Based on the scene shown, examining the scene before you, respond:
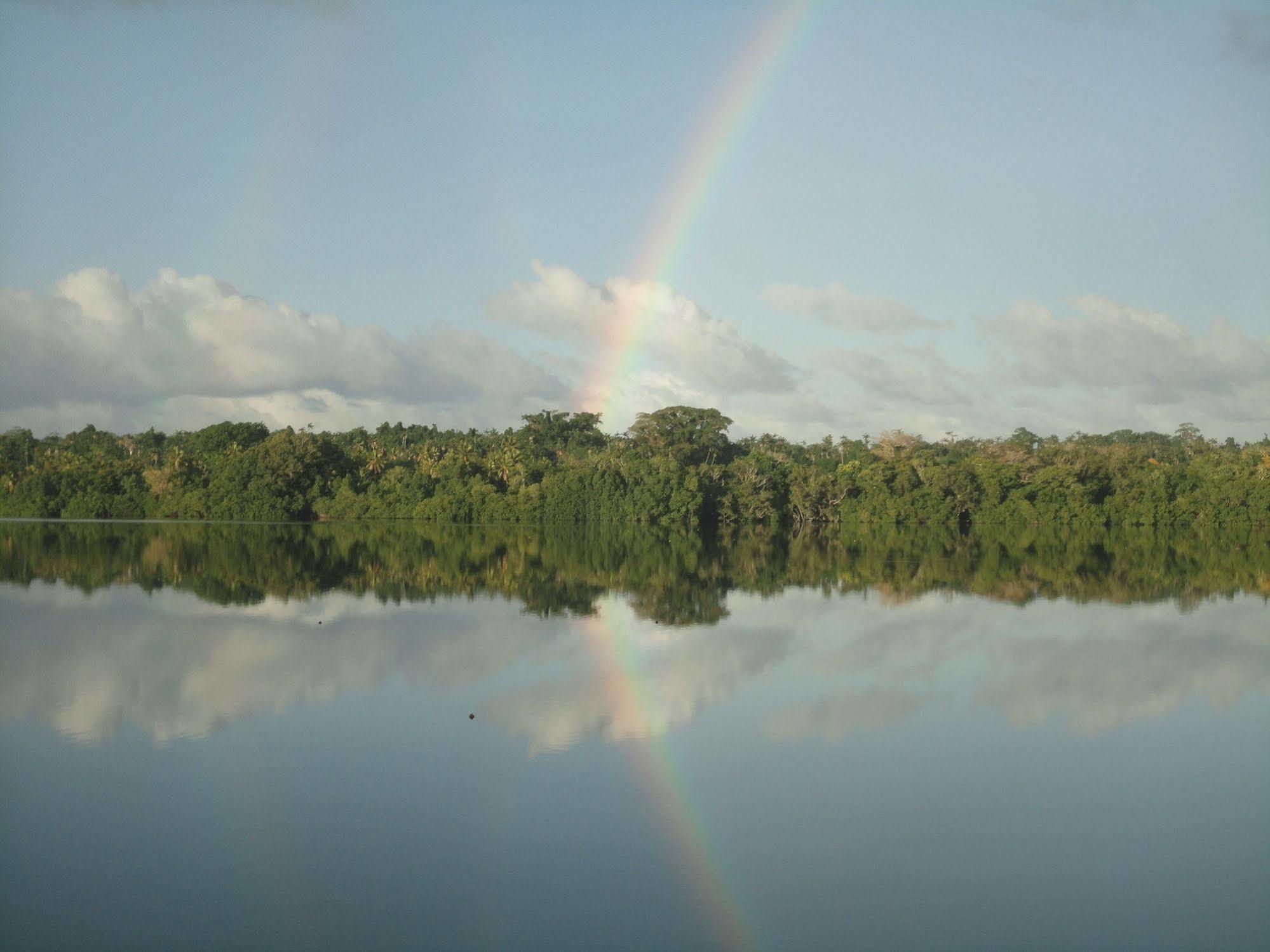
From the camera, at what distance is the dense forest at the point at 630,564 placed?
2502 centimetres

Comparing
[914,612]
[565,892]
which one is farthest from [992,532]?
[565,892]

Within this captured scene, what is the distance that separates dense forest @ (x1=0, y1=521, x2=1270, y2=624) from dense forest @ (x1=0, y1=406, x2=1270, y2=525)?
944cm

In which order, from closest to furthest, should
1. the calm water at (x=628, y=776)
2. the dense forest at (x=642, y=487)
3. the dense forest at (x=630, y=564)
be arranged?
the calm water at (x=628, y=776) < the dense forest at (x=630, y=564) < the dense forest at (x=642, y=487)

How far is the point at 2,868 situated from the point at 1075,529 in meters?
59.9

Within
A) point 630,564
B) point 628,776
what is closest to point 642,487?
point 630,564

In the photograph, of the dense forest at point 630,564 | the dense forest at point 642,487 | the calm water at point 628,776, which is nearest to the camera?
the calm water at point 628,776

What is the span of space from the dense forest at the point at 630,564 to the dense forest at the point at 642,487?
372 inches

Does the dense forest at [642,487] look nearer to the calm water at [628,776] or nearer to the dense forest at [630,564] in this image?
the dense forest at [630,564]

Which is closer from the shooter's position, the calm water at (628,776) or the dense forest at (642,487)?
the calm water at (628,776)

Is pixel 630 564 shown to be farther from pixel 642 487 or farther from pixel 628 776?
pixel 642 487

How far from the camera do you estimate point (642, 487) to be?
211 ft

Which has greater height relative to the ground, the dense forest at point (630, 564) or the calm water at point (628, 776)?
the dense forest at point (630, 564)

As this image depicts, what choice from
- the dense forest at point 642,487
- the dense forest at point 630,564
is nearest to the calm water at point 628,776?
the dense forest at point 630,564

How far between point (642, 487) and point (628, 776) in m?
54.5
